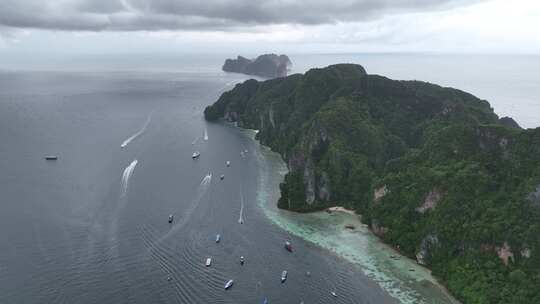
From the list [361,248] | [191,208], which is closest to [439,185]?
[361,248]

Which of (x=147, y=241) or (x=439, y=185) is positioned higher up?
(x=439, y=185)

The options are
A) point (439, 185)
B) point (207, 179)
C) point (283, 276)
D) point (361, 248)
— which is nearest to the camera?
point (283, 276)

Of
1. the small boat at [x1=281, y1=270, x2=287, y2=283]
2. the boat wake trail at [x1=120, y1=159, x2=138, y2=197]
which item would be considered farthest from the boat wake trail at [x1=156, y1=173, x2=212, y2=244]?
the small boat at [x1=281, y1=270, x2=287, y2=283]

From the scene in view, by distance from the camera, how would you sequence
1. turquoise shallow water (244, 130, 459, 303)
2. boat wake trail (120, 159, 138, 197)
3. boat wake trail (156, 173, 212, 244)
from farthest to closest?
boat wake trail (120, 159, 138, 197) → boat wake trail (156, 173, 212, 244) → turquoise shallow water (244, 130, 459, 303)

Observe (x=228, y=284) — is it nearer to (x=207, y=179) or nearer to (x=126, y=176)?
(x=207, y=179)

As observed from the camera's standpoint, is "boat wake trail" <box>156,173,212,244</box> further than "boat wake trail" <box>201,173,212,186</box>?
No

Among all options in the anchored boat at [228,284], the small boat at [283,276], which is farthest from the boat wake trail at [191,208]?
the small boat at [283,276]

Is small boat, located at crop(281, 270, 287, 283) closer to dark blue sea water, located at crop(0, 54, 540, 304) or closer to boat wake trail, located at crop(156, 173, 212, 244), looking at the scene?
dark blue sea water, located at crop(0, 54, 540, 304)
